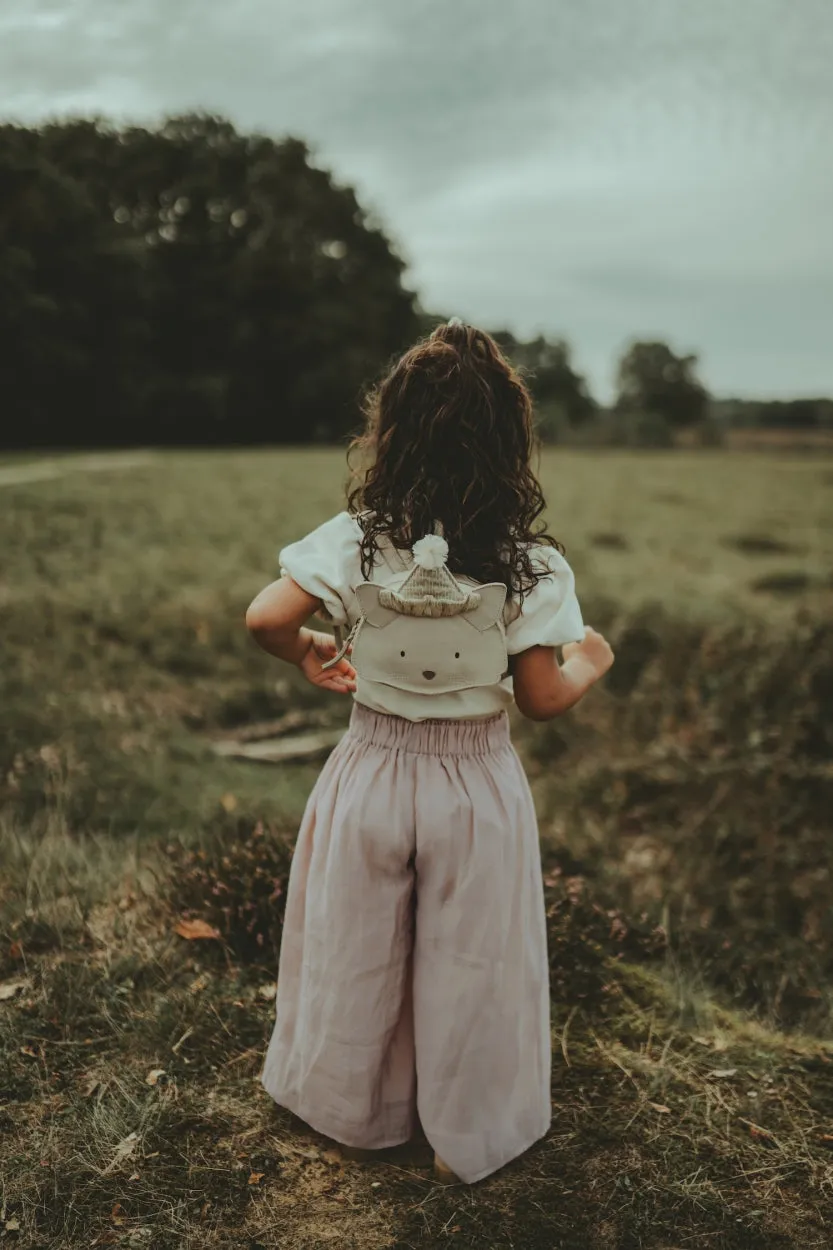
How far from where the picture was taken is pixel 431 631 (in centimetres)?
231

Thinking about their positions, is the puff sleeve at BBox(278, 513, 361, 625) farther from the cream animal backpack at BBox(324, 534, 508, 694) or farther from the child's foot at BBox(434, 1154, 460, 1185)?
the child's foot at BBox(434, 1154, 460, 1185)

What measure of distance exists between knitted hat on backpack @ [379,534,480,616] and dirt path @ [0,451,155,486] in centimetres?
1122

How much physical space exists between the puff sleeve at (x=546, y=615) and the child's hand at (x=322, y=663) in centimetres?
45

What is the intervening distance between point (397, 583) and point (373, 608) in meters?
0.08

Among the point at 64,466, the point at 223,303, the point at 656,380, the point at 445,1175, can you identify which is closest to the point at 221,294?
the point at 223,303

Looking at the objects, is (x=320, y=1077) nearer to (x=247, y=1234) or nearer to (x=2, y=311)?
(x=247, y=1234)

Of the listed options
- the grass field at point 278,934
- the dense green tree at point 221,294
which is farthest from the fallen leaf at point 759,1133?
the dense green tree at point 221,294

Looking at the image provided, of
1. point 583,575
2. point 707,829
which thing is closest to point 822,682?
point 707,829

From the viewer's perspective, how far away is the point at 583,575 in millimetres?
10531

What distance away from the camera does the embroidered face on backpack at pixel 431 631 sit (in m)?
2.28

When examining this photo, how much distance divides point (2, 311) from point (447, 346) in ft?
38.4

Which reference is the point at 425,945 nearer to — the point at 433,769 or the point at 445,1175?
the point at 433,769

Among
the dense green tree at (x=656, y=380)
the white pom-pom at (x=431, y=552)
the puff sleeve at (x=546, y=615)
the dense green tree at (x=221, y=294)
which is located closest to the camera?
the white pom-pom at (x=431, y=552)

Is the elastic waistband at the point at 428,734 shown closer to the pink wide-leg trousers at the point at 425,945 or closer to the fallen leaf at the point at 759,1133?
the pink wide-leg trousers at the point at 425,945
